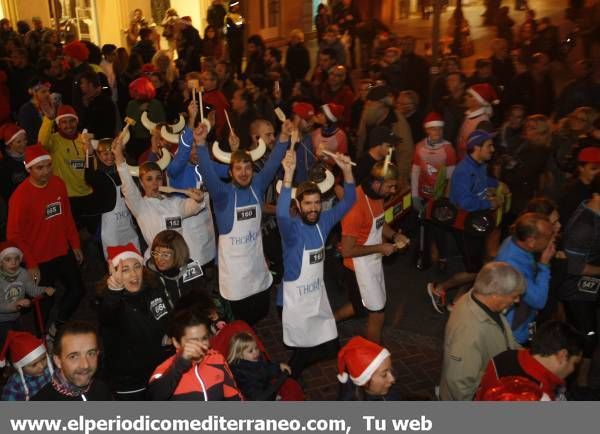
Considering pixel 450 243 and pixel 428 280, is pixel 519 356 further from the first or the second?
pixel 450 243

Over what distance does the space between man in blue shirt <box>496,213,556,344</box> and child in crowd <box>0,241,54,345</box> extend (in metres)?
3.82

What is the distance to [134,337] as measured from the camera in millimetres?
4676

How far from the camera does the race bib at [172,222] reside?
632 centimetres

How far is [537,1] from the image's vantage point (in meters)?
23.9

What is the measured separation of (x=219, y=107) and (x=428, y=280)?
4.11 metres

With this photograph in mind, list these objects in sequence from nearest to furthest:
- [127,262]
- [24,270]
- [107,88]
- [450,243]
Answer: [127,262]
[24,270]
[450,243]
[107,88]

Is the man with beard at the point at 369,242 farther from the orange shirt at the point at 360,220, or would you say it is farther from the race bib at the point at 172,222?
the race bib at the point at 172,222

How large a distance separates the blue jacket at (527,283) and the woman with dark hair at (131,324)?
2.45 meters

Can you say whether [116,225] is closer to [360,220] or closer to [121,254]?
[121,254]

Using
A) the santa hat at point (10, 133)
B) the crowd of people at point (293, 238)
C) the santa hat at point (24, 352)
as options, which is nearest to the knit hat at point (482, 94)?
the crowd of people at point (293, 238)

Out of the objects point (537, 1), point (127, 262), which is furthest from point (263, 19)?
point (127, 262)

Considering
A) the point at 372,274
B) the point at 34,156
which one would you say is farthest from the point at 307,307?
the point at 34,156

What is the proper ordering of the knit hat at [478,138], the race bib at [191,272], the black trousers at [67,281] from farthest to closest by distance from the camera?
the knit hat at [478,138]
the black trousers at [67,281]
the race bib at [191,272]

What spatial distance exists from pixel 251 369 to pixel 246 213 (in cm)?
178
